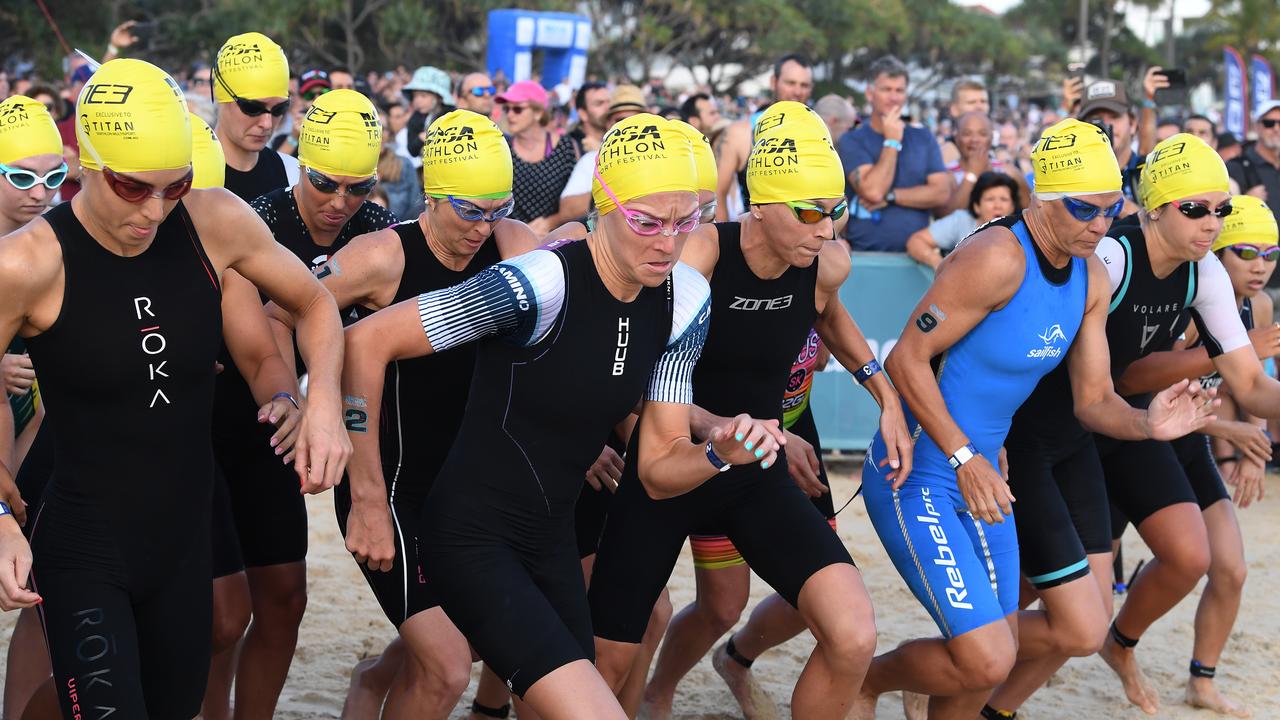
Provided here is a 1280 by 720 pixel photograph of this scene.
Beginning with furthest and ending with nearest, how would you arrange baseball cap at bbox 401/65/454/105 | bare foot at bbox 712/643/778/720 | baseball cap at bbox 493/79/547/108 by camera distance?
1. baseball cap at bbox 401/65/454/105
2. baseball cap at bbox 493/79/547/108
3. bare foot at bbox 712/643/778/720

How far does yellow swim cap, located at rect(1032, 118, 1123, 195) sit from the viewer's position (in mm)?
4770

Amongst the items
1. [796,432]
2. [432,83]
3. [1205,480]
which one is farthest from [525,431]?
[432,83]

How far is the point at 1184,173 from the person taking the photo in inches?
208

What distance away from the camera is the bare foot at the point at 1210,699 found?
5.89 meters

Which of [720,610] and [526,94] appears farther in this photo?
[526,94]

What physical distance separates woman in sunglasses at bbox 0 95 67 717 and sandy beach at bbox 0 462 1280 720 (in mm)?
1250

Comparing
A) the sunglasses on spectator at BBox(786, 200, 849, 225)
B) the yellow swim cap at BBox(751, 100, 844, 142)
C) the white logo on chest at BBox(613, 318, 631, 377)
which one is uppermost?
the yellow swim cap at BBox(751, 100, 844, 142)

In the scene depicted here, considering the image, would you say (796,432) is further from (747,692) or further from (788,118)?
(788,118)

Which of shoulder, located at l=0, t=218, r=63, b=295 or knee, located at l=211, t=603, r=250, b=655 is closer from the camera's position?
shoulder, located at l=0, t=218, r=63, b=295

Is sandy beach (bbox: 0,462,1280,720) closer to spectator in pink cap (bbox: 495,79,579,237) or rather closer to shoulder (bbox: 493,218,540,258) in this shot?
shoulder (bbox: 493,218,540,258)

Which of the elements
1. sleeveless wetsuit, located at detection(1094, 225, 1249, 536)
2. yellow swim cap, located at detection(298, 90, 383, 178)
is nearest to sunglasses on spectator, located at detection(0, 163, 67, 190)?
Answer: yellow swim cap, located at detection(298, 90, 383, 178)

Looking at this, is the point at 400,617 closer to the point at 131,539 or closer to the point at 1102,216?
the point at 131,539

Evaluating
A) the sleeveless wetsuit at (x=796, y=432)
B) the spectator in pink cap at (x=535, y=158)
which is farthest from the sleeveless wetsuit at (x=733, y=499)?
the spectator in pink cap at (x=535, y=158)

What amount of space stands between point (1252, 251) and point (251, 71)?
14.8ft
